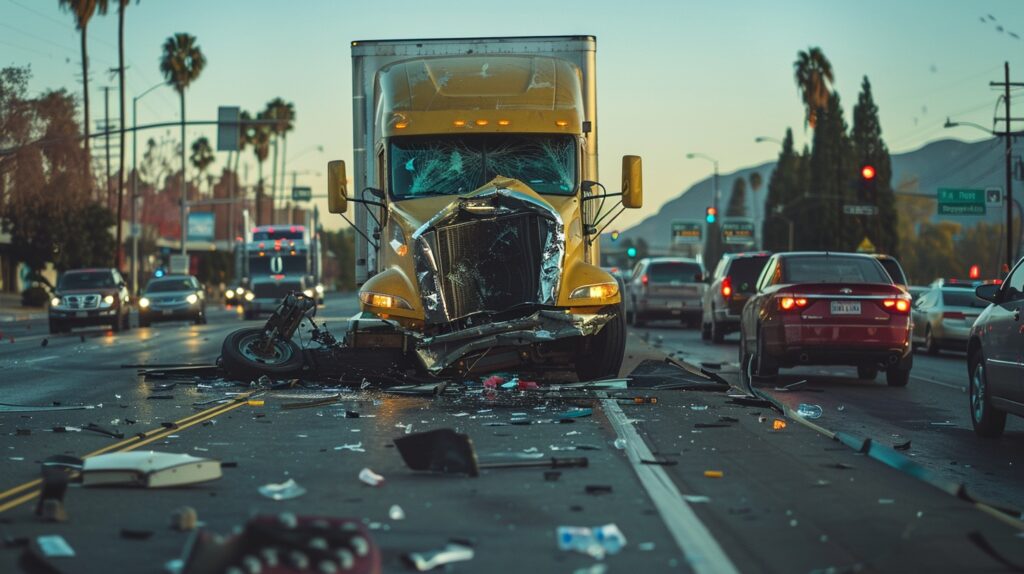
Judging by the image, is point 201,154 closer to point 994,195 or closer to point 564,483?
point 994,195

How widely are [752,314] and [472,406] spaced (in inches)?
293

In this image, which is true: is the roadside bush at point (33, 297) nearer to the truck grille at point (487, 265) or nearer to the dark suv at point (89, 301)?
the dark suv at point (89, 301)

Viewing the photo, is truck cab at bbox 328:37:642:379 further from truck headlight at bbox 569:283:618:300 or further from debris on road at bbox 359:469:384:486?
debris on road at bbox 359:469:384:486

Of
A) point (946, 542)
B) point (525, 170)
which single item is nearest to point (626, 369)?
point (525, 170)

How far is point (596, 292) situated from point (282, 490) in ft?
28.0

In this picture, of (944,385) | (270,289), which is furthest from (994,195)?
(944,385)

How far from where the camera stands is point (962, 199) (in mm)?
64250

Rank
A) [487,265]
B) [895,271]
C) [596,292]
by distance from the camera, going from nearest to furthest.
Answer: [487,265] < [596,292] < [895,271]

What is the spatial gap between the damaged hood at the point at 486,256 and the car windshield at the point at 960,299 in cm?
1733

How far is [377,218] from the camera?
18.2 meters

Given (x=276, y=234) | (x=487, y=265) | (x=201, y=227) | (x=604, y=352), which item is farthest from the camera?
(x=201, y=227)

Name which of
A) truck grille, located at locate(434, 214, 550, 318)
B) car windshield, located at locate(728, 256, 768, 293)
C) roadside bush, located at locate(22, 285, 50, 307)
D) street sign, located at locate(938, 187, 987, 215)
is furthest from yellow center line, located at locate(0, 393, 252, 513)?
roadside bush, located at locate(22, 285, 50, 307)

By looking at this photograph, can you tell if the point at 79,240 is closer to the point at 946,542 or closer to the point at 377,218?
the point at 377,218

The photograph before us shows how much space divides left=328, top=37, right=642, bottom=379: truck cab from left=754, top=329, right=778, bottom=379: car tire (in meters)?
2.70
